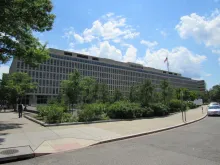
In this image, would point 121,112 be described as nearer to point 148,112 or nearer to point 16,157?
point 148,112

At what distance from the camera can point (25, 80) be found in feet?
158

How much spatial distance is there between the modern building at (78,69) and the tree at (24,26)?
191 feet

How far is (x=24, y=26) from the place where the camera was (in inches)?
516

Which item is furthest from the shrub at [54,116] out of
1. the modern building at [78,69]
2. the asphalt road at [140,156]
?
the modern building at [78,69]

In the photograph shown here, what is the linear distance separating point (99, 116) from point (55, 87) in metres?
82.2

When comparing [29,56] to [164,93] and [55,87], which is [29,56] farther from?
[55,87]

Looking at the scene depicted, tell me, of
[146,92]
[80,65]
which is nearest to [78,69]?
[80,65]

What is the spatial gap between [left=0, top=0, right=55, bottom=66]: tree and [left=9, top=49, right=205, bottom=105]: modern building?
5833 cm

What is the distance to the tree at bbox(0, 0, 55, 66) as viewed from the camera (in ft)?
34.1

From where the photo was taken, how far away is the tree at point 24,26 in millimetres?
10391

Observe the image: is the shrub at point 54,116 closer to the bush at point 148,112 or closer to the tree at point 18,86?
the bush at point 148,112

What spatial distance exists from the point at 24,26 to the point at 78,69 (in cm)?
8010

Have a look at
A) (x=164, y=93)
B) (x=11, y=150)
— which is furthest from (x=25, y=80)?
(x=11, y=150)

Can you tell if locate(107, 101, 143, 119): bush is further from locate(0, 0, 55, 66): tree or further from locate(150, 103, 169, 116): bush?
locate(0, 0, 55, 66): tree
